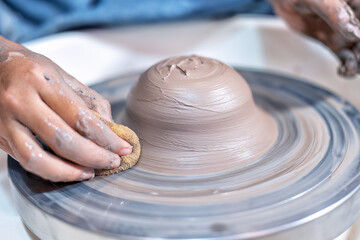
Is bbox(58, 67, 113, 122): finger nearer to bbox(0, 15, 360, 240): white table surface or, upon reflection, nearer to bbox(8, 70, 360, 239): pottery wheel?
bbox(8, 70, 360, 239): pottery wheel

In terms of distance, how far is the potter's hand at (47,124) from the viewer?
2.63 feet

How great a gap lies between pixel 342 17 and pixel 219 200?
70 centimetres

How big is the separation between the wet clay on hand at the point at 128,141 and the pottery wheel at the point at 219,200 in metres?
0.01

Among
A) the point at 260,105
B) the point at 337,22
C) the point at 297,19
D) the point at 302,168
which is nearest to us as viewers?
the point at 302,168

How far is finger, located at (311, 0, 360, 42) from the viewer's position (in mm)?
1149

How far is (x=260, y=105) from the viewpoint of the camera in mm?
1263

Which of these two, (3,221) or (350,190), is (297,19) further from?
(3,221)

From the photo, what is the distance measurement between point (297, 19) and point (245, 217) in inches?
39.5

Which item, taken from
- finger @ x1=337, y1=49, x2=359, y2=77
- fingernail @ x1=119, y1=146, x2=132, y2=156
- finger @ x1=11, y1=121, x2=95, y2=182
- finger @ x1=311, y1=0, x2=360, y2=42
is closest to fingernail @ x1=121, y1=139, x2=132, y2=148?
fingernail @ x1=119, y1=146, x2=132, y2=156

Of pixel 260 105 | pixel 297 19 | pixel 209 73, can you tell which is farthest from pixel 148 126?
pixel 297 19

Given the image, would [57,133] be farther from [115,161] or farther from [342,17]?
[342,17]

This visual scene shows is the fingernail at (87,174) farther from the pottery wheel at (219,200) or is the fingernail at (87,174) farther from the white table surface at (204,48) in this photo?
the white table surface at (204,48)

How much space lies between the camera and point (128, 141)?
937mm

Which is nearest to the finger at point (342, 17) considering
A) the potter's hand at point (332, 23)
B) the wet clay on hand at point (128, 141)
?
the potter's hand at point (332, 23)
